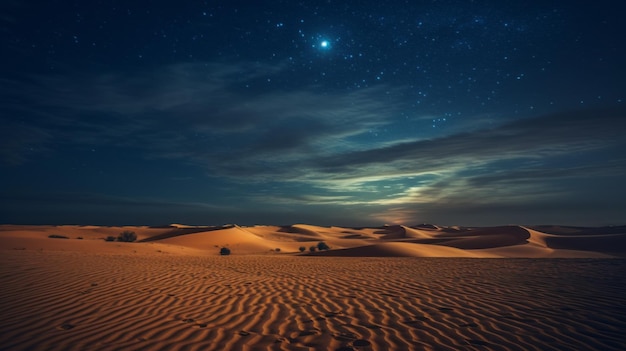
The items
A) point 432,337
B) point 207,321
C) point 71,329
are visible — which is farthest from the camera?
point 207,321

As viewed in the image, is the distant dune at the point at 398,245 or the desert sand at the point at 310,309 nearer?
the desert sand at the point at 310,309

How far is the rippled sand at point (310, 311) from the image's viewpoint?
532cm

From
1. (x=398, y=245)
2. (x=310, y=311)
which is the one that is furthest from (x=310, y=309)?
(x=398, y=245)

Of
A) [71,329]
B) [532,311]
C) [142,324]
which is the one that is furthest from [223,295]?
[532,311]

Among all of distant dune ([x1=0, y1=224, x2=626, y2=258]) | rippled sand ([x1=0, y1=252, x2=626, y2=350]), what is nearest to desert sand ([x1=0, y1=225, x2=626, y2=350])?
rippled sand ([x1=0, y1=252, x2=626, y2=350])

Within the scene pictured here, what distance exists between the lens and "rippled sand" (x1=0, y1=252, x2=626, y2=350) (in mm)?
5316

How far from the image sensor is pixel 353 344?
522 cm

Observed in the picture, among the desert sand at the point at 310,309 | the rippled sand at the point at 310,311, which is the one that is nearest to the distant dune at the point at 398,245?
the desert sand at the point at 310,309

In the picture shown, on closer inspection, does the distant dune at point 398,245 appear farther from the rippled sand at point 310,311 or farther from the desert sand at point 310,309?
the rippled sand at point 310,311

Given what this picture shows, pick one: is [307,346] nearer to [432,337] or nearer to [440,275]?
[432,337]

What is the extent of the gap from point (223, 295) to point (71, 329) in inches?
137

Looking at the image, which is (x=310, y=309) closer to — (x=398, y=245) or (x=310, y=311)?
(x=310, y=311)

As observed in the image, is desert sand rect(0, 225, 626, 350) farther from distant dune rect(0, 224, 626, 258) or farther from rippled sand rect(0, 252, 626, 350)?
distant dune rect(0, 224, 626, 258)

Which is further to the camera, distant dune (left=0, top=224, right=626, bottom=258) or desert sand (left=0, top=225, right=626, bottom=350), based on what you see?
distant dune (left=0, top=224, right=626, bottom=258)
